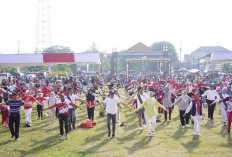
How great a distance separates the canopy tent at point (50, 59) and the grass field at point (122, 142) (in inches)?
840

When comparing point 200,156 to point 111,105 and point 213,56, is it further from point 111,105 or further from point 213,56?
point 213,56

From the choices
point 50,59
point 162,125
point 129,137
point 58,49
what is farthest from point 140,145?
point 58,49

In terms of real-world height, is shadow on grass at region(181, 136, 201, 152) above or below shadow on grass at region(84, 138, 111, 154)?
above

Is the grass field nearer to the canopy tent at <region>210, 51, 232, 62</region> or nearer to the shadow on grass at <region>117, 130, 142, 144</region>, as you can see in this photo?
the shadow on grass at <region>117, 130, 142, 144</region>

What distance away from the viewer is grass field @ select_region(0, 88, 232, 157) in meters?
9.38

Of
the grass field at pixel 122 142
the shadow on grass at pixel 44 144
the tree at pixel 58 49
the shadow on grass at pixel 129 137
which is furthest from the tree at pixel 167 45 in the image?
the shadow on grass at pixel 44 144

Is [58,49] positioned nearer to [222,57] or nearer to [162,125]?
[222,57]

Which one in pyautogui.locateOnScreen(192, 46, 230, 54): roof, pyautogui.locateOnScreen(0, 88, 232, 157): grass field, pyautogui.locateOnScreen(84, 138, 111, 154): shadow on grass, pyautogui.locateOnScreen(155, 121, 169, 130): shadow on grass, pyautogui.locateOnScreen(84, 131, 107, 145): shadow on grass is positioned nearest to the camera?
pyautogui.locateOnScreen(0, 88, 232, 157): grass field

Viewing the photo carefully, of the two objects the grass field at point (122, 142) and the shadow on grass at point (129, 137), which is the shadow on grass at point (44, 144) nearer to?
the grass field at point (122, 142)

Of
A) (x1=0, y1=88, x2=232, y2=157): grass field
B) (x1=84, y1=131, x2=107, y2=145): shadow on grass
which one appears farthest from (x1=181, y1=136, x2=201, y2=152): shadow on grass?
(x1=84, y1=131, x2=107, y2=145): shadow on grass

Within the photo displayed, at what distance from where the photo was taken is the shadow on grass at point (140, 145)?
962 centimetres

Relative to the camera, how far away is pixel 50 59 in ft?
115

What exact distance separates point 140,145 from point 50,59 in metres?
26.9

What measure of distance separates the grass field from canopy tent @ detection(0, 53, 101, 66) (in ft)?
70.0
